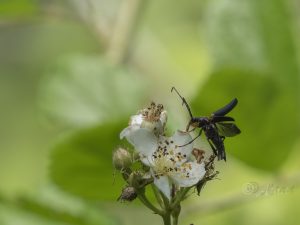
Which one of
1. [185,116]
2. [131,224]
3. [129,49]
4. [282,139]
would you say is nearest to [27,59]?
[131,224]

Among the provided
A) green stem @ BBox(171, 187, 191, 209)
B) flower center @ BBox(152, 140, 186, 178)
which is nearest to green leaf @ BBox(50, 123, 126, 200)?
flower center @ BBox(152, 140, 186, 178)

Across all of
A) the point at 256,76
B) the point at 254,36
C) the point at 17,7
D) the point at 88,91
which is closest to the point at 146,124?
the point at 256,76

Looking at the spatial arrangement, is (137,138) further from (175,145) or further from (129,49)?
(129,49)

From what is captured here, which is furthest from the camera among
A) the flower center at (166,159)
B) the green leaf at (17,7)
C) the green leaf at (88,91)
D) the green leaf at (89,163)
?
the green leaf at (17,7)

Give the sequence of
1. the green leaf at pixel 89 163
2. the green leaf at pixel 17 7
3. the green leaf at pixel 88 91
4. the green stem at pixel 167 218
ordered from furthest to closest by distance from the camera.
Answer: the green leaf at pixel 17 7, the green leaf at pixel 88 91, the green leaf at pixel 89 163, the green stem at pixel 167 218

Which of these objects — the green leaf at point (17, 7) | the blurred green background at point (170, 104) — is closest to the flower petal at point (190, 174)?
the blurred green background at point (170, 104)

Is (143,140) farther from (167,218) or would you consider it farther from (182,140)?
(167,218)

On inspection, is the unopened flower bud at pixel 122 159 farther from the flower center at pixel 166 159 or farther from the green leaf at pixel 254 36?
the green leaf at pixel 254 36
